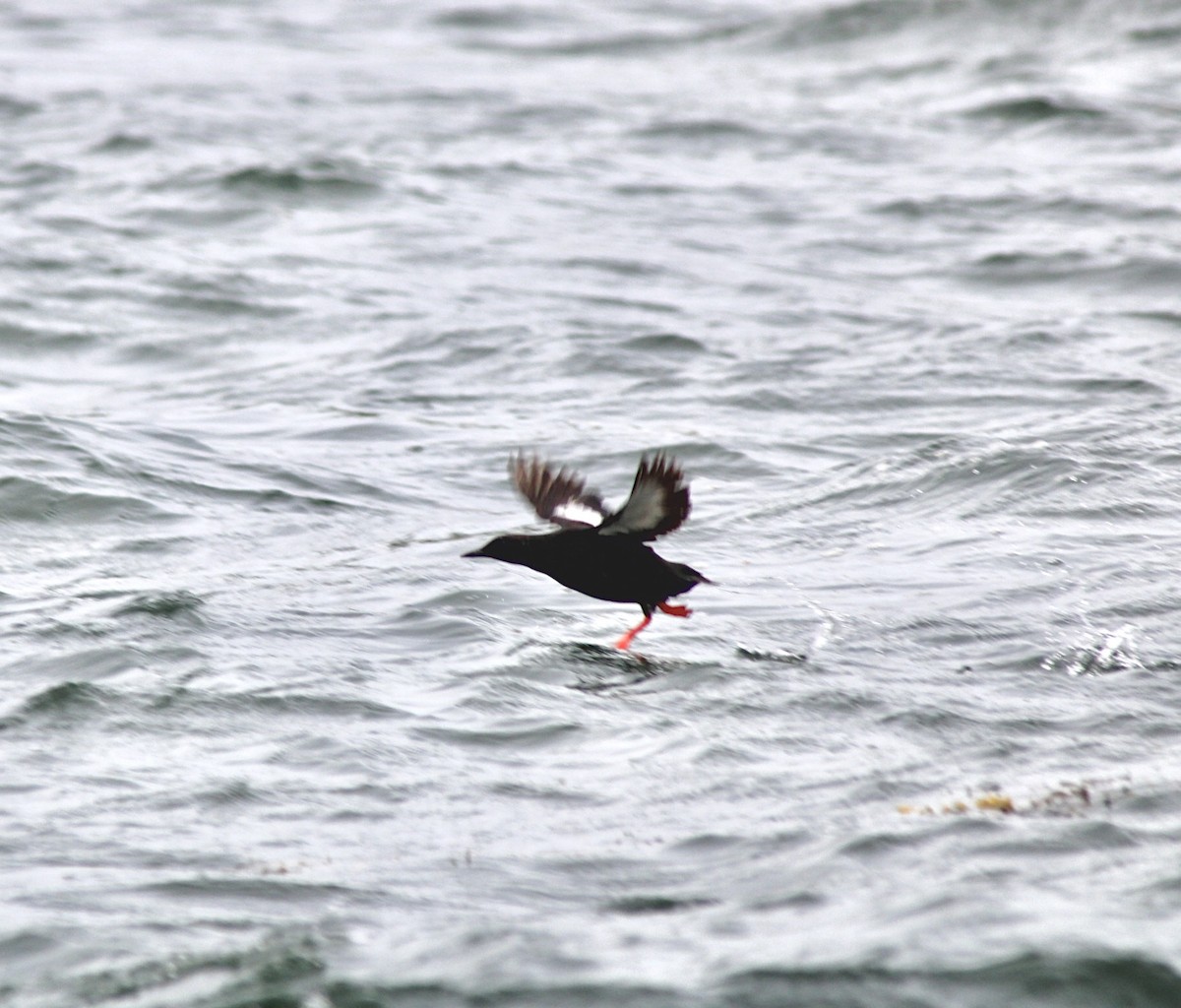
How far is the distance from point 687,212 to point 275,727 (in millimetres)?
10730

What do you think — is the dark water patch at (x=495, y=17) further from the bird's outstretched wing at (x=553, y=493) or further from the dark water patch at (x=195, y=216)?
the bird's outstretched wing at (x=553, y=493)

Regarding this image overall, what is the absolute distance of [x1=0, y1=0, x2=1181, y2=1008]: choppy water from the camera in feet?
16.3

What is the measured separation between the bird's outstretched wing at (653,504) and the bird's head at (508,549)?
39cm

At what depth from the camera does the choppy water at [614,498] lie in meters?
4.96

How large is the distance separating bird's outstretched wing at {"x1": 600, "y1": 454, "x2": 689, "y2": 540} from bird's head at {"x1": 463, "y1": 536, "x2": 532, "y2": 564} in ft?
1.28

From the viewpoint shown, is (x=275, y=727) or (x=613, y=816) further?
(x=275, y=727)

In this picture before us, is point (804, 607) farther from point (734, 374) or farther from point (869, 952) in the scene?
point (734, 374)

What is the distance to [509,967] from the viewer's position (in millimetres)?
4707

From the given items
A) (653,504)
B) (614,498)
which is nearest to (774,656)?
(653,504)

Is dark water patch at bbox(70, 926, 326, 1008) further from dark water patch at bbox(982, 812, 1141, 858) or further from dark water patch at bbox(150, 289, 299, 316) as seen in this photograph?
dark water patch at bbox(150, 289, 299, 316)

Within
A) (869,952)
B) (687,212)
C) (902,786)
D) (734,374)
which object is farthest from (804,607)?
(687,212)

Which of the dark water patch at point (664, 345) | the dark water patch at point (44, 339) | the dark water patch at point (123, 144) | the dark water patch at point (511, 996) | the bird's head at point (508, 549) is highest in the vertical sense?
the dark water patch at point (123, 144)

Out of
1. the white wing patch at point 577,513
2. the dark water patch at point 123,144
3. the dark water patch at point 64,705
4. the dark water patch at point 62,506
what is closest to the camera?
the dark water patch at point 64,705

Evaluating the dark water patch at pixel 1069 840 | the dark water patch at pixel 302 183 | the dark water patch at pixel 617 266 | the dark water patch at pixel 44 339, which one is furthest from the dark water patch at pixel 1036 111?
the dark water patch at pixel 1069 840
